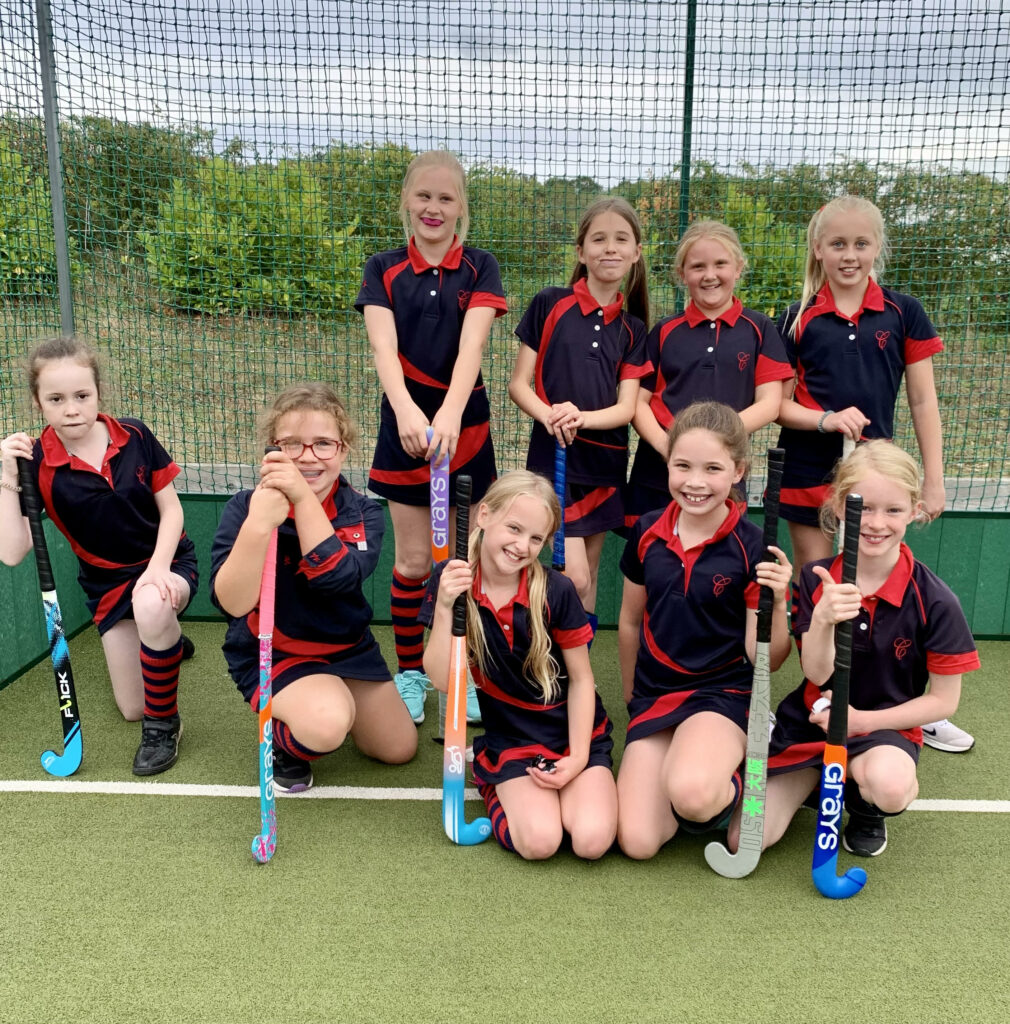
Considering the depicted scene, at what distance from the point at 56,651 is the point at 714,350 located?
80.9 inches

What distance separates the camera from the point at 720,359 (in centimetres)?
285

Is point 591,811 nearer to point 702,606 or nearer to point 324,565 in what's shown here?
point 702,606

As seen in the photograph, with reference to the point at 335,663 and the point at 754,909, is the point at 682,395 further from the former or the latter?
the point at 754,909

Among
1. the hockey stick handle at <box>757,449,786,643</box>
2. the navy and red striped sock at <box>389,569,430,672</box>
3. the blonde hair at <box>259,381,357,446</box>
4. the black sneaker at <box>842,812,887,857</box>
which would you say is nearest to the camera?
the hockey stick handle at <box>757,449,786,643</box>

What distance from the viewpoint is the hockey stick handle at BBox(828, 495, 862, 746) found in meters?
1.94

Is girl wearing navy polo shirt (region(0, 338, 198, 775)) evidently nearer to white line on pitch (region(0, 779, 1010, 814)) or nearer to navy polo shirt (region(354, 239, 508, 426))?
white line on pitch (region(0, 779, 1010, 814))

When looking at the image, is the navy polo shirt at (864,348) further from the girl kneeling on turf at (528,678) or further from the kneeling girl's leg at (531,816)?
the kneeling girl's leg at (531,816)

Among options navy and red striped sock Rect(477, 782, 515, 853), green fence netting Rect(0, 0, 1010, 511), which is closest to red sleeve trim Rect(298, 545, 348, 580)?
navy and red striped sock Rect(477, 782, 515, 853)

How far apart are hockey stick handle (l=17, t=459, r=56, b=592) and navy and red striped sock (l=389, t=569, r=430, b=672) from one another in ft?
3.38

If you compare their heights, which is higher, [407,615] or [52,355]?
[52,355]

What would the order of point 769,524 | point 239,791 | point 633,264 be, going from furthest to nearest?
point 633,264, point 239,791, point 769,524

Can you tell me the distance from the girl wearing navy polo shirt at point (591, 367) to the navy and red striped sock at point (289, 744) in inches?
A: 36.9

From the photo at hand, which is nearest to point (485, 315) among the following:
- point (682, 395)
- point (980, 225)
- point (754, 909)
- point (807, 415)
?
point (682, 395)

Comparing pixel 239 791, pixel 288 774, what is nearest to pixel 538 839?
pixel 288 774
